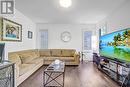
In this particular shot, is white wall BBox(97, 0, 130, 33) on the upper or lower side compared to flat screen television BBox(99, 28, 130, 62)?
upper

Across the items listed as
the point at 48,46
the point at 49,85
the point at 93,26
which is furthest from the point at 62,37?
the point at 49,85

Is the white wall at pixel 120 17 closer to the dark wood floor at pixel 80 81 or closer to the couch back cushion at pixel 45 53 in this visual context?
the dark wood floor at pixel 80 81

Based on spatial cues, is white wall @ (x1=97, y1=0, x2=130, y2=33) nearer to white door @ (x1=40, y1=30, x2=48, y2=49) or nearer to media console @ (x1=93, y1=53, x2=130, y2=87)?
media console @ (x1=93, y1=53, x2=130, y2=87)

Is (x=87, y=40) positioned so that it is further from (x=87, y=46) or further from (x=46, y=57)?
(x=46, y=57)

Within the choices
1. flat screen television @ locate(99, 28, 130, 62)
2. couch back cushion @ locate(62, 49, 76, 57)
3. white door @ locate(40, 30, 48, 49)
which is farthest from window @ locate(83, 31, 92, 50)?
flat screen television @ locate(99, 28, 130, 62)

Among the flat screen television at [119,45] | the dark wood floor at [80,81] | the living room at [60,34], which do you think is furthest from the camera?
the living room at [60,34]

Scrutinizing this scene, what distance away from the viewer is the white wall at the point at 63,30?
9.42m

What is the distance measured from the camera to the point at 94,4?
4965 millimetres

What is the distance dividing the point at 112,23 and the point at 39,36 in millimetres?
5193

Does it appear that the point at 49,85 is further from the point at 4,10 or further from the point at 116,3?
the point at 116,3

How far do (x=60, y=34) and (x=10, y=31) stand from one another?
15.5 feet

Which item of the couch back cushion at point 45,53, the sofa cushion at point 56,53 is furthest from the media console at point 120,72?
the couch back cushion at point 45,53

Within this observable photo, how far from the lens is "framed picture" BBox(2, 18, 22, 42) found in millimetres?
4539

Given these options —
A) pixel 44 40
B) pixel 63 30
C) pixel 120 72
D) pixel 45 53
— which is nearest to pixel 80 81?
pixel 120 72
